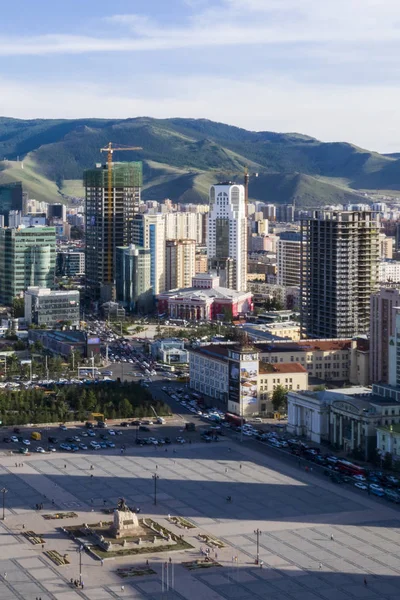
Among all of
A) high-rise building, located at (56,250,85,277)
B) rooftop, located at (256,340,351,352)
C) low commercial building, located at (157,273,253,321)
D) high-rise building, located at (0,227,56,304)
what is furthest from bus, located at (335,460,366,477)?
high-rise building, located at (56,250,85,277)

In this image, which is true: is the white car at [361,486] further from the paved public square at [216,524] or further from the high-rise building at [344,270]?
the high-rise building at [344,270]

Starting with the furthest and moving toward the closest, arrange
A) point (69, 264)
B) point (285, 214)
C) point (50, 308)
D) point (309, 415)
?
point (285, 214)
point (69, 264)
point (50, 308)
point (309, 415)

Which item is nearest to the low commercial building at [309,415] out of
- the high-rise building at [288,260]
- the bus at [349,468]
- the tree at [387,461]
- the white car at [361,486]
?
the bus at [349,468]

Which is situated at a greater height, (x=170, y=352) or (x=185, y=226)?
(x=185, y=226)

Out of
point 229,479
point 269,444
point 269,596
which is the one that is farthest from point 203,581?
point 269,444

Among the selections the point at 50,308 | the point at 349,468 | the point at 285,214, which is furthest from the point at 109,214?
the point at 285,214

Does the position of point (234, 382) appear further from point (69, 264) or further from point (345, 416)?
point (69, 264)

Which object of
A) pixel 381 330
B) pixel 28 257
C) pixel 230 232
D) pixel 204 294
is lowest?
pixel 204 294

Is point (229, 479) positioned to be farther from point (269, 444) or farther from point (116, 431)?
point (116, 431)
